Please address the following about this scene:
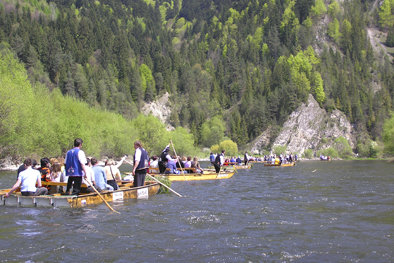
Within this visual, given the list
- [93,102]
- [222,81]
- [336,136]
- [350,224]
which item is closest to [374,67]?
[336,136]

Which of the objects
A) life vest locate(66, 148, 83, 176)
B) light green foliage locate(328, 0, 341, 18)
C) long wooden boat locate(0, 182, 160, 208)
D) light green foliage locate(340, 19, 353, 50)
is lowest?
long wooden boat locate(0, 182, 160, 208)

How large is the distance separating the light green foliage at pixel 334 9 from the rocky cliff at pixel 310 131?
7009 cm

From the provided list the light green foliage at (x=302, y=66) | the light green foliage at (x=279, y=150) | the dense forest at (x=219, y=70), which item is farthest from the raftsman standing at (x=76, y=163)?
the light green foliage at (x=302, y=66)

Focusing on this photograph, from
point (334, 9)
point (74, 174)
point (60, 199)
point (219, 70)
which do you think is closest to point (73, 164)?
point (74, 174)

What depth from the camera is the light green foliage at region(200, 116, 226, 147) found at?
140500mm

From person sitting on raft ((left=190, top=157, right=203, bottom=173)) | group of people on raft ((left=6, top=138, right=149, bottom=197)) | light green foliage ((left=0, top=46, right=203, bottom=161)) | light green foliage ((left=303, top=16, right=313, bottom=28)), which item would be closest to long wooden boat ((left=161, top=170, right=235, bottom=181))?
person sitting on raft ((left=190, top=157, right=203, bottom=173))

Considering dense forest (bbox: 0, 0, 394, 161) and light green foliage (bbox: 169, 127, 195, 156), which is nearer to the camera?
light green foliage (bbox: 169, 127, 195, 156)

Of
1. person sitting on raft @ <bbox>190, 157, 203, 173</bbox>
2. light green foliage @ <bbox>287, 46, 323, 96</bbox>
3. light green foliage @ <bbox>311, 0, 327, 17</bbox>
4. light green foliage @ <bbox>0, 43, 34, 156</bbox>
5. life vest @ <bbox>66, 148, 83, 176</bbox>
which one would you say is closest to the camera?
life vest @ <bbox>66, 148, 83, 176</bbox>

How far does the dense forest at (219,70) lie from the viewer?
131375 millimetres

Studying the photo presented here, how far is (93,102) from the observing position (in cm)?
11875

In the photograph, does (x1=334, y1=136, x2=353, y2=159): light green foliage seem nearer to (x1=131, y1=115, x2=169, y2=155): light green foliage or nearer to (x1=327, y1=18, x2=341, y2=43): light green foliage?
(x1=131, y1=115, x2=169, y2=155): light green foliage

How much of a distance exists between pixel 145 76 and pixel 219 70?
46.0 m

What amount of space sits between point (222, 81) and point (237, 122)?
41407 mm

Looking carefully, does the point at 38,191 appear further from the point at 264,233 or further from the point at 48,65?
the point at 48,65
